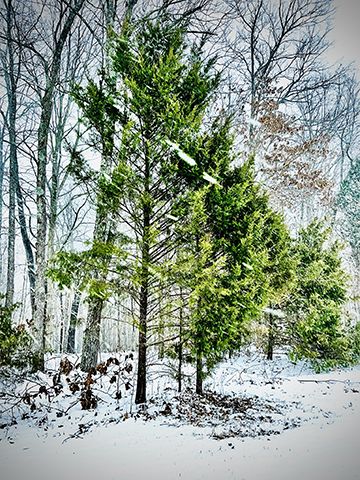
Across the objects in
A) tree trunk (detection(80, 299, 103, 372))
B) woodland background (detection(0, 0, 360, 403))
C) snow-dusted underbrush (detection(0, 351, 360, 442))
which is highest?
woodland background (detection(0, 0, 360, 403))

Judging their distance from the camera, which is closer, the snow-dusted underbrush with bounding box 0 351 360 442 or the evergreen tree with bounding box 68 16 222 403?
the snow-dusted underbrush with bounding box 0 351 360 442

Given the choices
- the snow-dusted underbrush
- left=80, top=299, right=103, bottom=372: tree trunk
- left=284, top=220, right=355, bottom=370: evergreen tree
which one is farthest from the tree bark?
left=284, top=220, right=355, bottom=370: evergreen tree

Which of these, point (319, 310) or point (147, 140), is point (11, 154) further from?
point (319, 310)

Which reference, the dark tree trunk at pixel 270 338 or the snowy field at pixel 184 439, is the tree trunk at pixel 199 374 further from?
the dark tree trunk at pixel 270 338

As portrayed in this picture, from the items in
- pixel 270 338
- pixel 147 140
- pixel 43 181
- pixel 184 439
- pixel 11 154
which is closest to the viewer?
pixel 184 439

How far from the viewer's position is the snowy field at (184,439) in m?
3.27

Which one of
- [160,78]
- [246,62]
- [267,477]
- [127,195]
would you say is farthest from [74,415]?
[246,62]

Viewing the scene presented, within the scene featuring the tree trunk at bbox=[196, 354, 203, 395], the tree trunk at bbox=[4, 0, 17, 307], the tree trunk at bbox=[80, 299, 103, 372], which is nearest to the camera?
the tree trunk at bbox=[196, 354, 203, 395]

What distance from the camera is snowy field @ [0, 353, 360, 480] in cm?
327

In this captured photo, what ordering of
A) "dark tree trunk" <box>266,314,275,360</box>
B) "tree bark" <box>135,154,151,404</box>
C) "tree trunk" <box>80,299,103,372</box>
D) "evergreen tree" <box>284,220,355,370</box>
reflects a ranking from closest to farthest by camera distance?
"tree bark" <box>135,154,151,404</box>, "tree trunk" <box>80,299,103,372</box>, "evergreen tree" <box>284,220,355,370</box>, "dark tree trunk" <box>266,314,275,360</box>

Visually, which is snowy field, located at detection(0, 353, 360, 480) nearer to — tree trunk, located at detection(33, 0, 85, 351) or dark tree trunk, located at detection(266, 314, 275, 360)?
tree trunk, located at detection(33, 0, 85, 351)

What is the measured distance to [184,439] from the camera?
162 inches

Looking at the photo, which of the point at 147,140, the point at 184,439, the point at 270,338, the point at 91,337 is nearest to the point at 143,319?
the point at 91,337

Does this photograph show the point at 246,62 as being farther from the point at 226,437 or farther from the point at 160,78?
the point at 226,437
